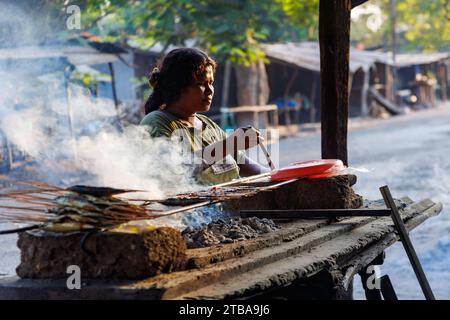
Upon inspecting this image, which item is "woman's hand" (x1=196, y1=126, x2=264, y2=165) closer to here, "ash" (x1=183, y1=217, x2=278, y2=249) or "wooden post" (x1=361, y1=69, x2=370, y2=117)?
"ash" (x1=183, y1=217, x2=278, y2=249)

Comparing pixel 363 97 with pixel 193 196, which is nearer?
pixel 193 196

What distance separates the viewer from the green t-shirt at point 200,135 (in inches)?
166

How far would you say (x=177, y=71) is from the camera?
4.27 metres

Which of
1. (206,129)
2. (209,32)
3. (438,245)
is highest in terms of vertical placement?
(209,32)

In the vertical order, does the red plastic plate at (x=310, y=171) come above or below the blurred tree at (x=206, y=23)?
below

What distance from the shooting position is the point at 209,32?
714 inches

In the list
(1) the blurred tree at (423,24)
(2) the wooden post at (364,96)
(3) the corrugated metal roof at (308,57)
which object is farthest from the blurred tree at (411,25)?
(2) the wooden post at (364,96)

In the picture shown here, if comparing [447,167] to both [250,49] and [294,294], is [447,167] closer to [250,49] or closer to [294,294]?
[250,49]

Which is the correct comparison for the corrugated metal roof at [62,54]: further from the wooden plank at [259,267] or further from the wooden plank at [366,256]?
the wooden plank at [259,267]

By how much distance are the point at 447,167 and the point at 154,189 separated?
41.3ft

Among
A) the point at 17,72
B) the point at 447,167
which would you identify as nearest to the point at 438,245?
the point at 447,167

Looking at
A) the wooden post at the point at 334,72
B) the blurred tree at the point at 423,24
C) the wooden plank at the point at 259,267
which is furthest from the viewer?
the blurred tree at the point at 423,24

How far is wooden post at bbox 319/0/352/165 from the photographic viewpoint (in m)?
5.25

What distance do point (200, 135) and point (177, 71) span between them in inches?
17.6
